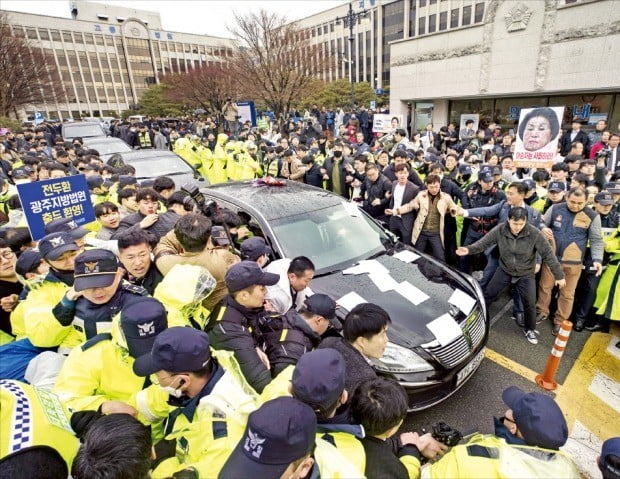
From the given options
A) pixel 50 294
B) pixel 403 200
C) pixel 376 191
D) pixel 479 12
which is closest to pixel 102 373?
pixel 50 294

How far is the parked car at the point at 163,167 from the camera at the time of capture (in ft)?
24.3

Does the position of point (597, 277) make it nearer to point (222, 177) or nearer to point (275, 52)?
point (222, 177)

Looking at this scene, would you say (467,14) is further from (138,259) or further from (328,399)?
(328,399)

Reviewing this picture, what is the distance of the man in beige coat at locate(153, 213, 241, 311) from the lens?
8.62 ft

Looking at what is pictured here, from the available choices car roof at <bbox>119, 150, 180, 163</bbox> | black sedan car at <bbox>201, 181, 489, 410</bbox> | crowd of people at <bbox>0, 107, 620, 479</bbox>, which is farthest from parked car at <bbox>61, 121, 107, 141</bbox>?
black sedan car at <bbox>201, 181, 489, 410</bbox>

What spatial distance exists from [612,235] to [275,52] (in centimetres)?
1824

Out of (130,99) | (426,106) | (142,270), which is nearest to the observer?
(142,270)

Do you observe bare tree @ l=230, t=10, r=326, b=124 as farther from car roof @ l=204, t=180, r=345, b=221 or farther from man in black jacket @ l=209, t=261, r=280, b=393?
man in black jacket @ l=209, t=261, r=280, b=393

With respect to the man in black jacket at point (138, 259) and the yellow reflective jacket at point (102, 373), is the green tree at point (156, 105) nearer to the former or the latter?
the man in black jacket at point (138, 259)

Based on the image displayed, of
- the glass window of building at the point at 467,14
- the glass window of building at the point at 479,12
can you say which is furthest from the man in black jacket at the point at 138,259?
the glass window of building at the point at 467,14

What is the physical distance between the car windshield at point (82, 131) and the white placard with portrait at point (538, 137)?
47.0 ft

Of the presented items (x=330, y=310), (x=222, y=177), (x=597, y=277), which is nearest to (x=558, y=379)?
(x=597, y=277)

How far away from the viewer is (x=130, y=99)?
65.8 metres

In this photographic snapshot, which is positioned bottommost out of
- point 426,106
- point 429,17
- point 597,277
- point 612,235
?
point 597,277
